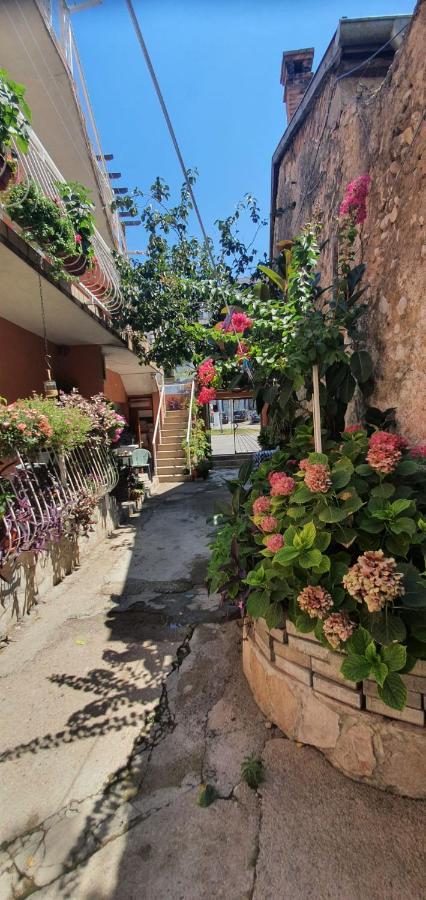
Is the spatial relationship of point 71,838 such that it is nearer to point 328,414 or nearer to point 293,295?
point 328,414

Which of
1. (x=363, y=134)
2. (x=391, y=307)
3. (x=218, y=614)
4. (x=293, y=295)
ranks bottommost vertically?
(x=218, y=614)

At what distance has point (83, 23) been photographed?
310cm

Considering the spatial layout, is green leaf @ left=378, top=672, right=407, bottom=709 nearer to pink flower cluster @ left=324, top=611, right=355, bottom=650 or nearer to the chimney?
pink flower cluster @ left=324, top=611, right=355, bottom=650

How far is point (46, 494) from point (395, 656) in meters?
3.53

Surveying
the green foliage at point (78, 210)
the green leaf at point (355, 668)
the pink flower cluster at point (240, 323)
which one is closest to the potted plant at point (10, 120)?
the green foliage at point (78, 210)

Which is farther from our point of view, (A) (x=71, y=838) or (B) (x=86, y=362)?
(B) (x=86, y=362)

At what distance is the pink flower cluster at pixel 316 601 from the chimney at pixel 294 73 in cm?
652

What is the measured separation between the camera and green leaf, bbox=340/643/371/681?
1.43 meters

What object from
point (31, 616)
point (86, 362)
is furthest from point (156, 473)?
point (31, 616)

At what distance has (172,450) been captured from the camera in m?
11.1

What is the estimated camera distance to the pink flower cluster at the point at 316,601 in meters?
1.56

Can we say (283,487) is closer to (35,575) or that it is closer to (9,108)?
(35,575)

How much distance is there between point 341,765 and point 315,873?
416mm

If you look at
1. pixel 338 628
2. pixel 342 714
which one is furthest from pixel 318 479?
pixel 342 714
